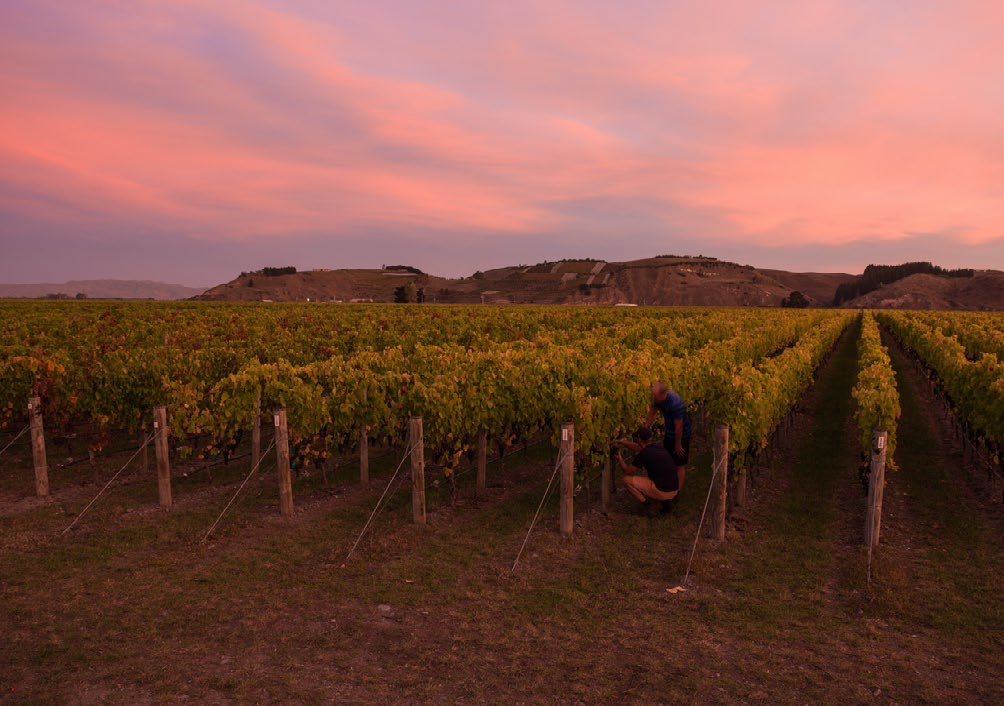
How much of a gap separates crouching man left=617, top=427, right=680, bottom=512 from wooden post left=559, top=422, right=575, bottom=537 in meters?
0.79

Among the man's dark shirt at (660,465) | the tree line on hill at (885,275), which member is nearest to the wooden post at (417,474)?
the man's dark shirt at (660,465)

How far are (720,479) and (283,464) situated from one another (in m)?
6.51

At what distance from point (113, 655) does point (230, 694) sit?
4.82ft

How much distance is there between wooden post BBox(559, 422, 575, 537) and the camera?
877 cm

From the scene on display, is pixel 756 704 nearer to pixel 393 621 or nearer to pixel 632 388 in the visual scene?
pixel 393 621

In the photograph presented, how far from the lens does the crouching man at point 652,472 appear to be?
905cm

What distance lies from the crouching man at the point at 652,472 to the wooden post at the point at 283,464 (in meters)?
5.10

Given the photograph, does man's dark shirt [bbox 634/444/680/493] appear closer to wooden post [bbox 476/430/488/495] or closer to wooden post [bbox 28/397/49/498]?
wooden post [bbox 476/430/488/495]

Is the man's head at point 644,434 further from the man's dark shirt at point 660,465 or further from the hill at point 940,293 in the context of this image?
the hill at point 940,293

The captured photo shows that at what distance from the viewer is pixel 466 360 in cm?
1152

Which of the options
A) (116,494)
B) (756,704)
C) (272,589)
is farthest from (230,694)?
(116,494)

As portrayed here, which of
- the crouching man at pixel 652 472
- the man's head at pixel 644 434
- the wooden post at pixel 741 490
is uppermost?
the man's head at pixel 644 434

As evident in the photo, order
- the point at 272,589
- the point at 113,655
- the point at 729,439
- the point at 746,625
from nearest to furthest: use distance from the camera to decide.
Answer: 1. the point at 113,655
2. the point at 746,625
3. the point at 272,589
4. the point at 729,439

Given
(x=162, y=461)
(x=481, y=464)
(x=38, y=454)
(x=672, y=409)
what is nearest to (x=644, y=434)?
(x=672, y=409)
